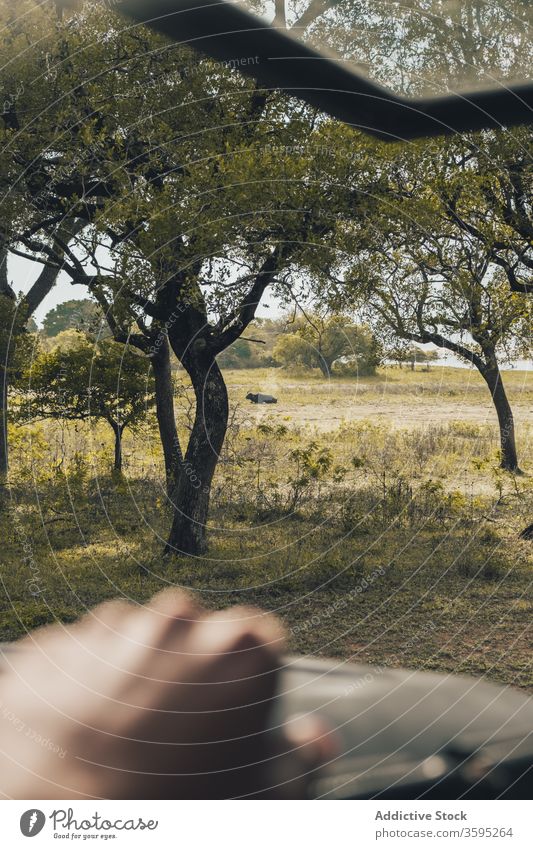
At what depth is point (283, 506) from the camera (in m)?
14.2

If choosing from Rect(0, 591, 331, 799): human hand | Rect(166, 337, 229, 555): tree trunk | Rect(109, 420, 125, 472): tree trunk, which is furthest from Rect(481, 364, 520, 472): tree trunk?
Rect(0, 591, 331, 799): human hand

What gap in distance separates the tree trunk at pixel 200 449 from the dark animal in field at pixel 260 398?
1907 centimetres

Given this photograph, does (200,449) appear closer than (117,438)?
Yes

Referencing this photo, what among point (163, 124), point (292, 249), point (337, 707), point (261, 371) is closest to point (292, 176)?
point (292, 249)

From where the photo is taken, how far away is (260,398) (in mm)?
31531

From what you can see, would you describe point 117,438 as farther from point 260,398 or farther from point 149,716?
point 260,398

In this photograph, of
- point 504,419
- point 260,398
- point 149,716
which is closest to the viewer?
point 149,716

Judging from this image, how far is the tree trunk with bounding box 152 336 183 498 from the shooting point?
1461 centimetres

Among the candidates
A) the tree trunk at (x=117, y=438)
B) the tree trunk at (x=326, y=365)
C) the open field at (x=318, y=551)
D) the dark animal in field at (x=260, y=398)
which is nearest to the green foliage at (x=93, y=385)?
→ the tree trunk at (x=117, y=438)

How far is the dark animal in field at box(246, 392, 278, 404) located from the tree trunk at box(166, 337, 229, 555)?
19072 millimetres

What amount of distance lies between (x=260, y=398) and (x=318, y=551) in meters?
20.1

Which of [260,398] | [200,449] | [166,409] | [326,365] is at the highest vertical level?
[326,365]

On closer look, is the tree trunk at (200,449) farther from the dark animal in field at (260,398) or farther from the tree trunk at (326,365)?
the dark animal in field at (260,398)

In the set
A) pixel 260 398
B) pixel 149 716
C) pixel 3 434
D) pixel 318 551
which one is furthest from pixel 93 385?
pixel 260 398
